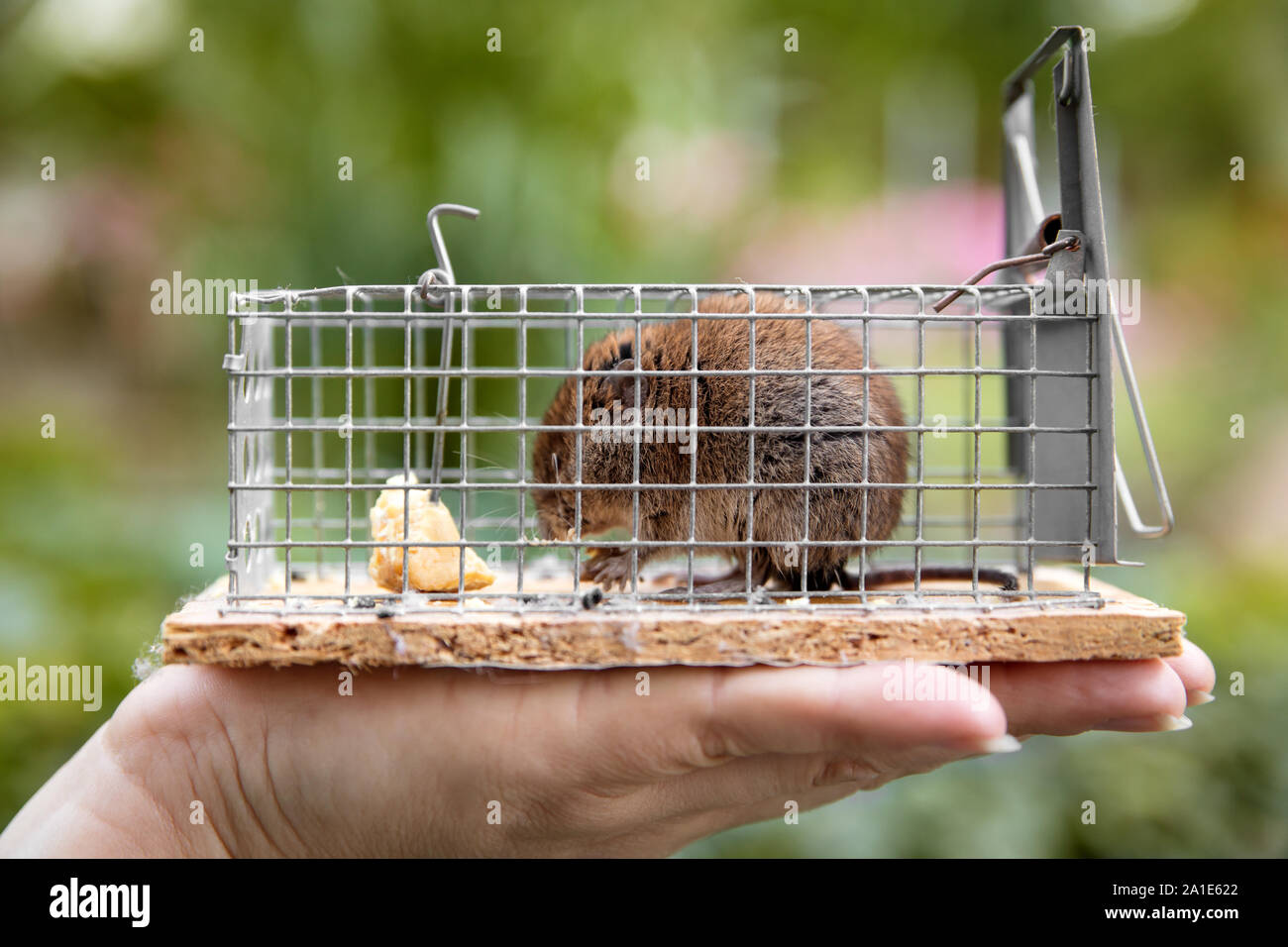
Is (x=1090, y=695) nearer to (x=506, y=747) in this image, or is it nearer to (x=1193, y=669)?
(x=1193, y=669)

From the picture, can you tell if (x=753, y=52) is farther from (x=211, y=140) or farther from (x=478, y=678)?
(x=478, y=678)

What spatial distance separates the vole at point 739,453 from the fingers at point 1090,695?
1.37 feet

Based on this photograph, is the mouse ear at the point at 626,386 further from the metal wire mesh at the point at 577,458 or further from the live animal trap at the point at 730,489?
the metal wire mesh at the point at 577,458

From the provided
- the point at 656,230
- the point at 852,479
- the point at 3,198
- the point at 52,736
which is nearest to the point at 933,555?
the point at 852,479

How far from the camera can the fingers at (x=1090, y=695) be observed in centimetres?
178

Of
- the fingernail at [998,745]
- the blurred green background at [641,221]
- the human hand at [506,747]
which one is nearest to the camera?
the fingernail at [998,745]

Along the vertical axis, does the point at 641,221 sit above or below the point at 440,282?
above

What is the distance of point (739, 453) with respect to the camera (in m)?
2.29

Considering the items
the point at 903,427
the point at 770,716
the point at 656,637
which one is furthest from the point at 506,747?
the point at 903,427

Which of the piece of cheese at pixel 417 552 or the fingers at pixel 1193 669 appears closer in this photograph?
the fingers at pixel 1193 669

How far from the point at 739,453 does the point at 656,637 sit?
27.3 inches

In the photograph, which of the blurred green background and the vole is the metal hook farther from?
the blurred green background

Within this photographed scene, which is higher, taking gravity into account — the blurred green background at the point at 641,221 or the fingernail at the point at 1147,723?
the blurred green background at the point at 641,221

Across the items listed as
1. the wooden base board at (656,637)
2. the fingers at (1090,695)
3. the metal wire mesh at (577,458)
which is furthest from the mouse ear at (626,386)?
the fingers at (1090,695)
